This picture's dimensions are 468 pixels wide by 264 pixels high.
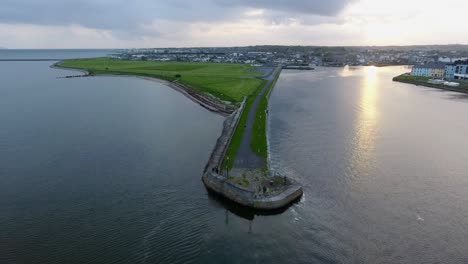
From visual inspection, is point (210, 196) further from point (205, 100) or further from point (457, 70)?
point (457, 70)

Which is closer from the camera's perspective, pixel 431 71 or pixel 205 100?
pixel 205 100

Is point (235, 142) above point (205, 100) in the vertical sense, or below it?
below

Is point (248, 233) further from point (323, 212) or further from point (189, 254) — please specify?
point (323, 212)

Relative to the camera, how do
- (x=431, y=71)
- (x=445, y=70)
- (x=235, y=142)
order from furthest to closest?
1. (x=431, y=71)
2. (x=445, y=70)
3. (x=235, y=142)

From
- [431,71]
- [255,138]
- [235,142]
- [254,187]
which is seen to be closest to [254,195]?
[254,187]

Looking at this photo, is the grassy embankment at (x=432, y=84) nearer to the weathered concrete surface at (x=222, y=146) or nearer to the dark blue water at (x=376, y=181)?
the dark blue water at (x=376, y=181)

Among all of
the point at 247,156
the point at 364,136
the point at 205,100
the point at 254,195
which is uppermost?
the point at 205,100

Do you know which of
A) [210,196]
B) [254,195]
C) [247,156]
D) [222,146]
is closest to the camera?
[254,195]
